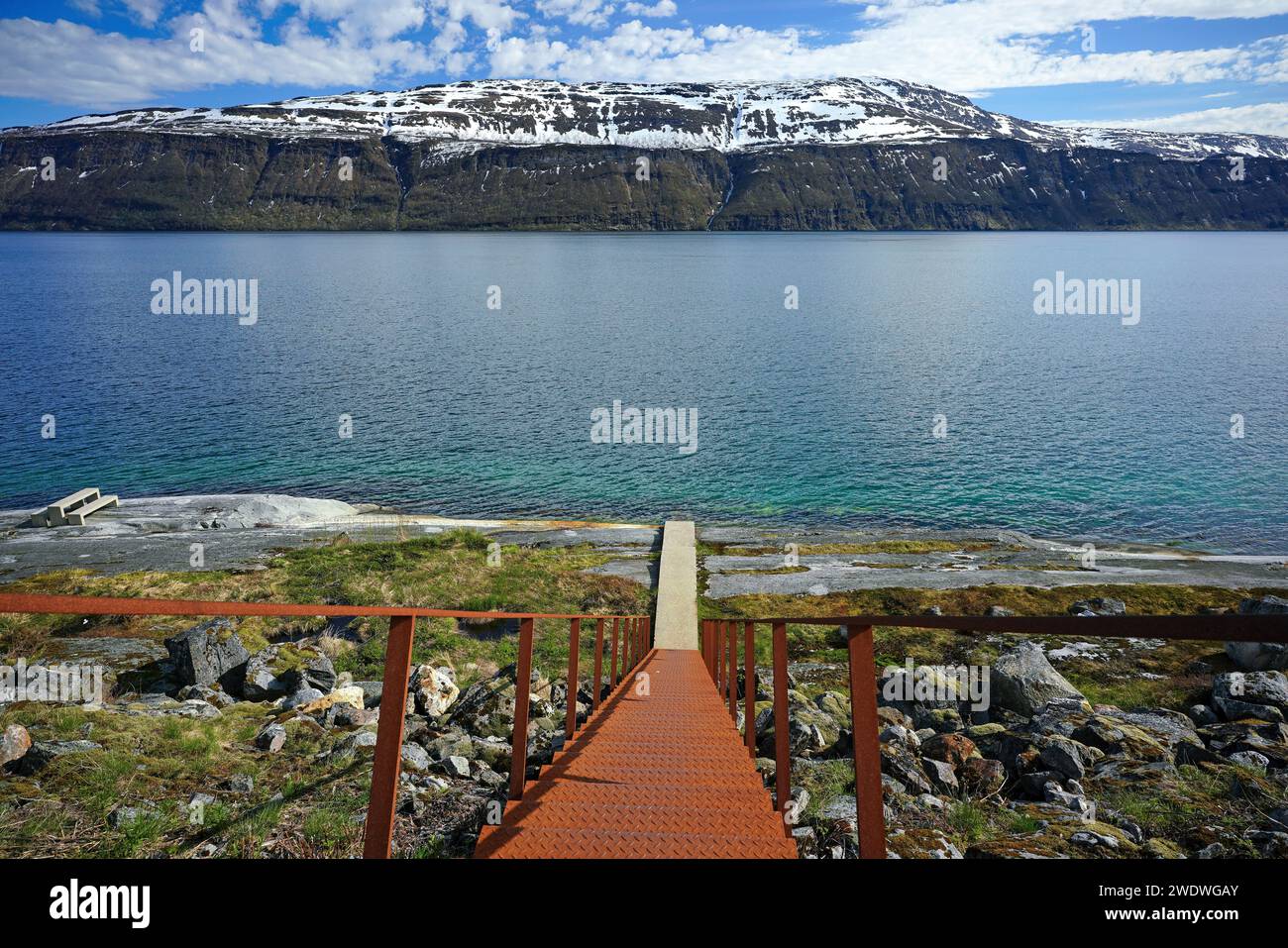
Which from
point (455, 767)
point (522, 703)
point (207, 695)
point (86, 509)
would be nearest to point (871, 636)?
point (522, 703)

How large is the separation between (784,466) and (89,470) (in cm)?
3850

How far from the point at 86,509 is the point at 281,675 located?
28.1 m

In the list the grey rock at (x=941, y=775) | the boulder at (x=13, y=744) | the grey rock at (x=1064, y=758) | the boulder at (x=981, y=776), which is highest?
the boulder at (x=13, y=744)

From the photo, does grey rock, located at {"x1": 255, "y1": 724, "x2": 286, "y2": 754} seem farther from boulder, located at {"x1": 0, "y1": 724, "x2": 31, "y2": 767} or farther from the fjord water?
the fjord water

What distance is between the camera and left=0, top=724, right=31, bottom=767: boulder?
24.7 feet

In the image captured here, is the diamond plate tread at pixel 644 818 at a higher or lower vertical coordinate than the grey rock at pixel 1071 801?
higher

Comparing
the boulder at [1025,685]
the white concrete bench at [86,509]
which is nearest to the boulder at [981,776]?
the boulder at [1025,685]

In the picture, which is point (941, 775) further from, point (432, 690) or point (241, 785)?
point (432, 690)

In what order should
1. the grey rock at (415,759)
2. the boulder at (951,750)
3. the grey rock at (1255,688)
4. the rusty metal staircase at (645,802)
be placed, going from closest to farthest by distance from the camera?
the rusty metal staircase at (645,802) → the grey rock at (415,759) → the boulder at (951,750) → the grey rock at (1255,688)

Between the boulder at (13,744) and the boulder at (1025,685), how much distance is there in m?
15.1

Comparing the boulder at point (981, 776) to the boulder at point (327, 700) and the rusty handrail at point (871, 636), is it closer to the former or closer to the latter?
the rusty handrail at point (871, 636)

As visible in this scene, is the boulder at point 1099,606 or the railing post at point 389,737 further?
the boulder at point 1099,606

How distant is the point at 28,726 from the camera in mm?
8938

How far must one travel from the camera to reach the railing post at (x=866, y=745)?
141 inches
